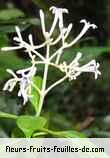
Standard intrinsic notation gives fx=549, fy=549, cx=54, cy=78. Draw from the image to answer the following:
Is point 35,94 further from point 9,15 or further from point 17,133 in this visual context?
point 9,15

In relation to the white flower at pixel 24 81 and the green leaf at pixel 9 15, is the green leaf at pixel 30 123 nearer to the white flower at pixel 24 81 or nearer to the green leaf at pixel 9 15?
the white flower at pixel 24 81

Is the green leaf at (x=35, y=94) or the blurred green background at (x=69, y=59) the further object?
the blurred green background at (x=69, y=59)

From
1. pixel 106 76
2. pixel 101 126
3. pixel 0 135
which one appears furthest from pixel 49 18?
pixel 106 76

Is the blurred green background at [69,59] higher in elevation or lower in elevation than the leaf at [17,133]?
higher

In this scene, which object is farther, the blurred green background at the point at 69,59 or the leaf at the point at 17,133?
the blurred green background at the point at 69,59

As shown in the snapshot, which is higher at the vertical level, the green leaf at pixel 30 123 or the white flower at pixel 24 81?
the white flower at pixel 24 81

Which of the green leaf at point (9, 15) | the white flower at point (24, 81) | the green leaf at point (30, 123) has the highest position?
the green leaf at point (9, 15)

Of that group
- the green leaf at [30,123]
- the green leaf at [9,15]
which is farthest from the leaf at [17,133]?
the green leaf at [9,15]

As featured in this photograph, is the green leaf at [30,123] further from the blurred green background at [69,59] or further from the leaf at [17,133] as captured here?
the blurred green background at [69,59]
